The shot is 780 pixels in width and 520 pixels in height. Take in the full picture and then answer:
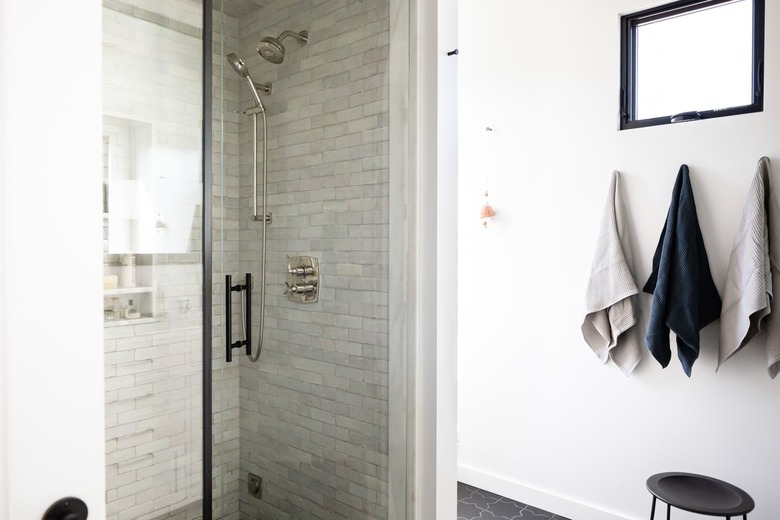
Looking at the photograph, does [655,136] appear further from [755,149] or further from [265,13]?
[265,13]

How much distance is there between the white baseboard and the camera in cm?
246

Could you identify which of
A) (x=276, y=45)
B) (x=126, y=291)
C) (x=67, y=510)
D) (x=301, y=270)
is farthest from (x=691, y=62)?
(x=67, y=510)

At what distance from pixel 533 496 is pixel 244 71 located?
252 centimetres

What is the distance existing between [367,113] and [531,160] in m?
1.49

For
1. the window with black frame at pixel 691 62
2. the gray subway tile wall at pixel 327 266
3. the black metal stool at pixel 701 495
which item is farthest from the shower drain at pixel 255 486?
the window with black frame at pixel 691 62

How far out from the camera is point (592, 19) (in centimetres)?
241

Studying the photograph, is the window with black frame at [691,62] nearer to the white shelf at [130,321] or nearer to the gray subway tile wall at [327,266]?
the gray subway tile wall at [327,266]

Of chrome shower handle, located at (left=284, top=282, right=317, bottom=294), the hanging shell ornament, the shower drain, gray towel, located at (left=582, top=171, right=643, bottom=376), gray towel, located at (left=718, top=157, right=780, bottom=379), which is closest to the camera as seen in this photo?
the shower drain

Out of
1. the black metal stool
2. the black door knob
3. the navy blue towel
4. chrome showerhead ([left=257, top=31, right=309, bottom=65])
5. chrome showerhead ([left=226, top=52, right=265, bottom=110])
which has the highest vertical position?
chrome showerhead ([left=257, top=31, right=309, bottom=65])

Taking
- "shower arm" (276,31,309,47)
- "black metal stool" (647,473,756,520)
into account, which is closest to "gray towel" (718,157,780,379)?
"black metal stool" (647,473,756,520)

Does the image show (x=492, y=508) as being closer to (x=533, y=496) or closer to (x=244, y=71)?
(x=533, y=496)

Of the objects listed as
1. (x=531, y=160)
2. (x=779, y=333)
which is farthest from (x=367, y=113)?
(x=779, y=333)

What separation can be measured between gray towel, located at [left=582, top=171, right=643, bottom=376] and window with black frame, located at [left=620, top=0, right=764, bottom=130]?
38 centimetres

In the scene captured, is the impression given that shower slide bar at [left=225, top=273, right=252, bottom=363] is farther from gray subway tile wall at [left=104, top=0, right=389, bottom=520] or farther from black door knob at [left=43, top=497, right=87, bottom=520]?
black door knob at [left=43, top=497, right=87, bottom=520]
